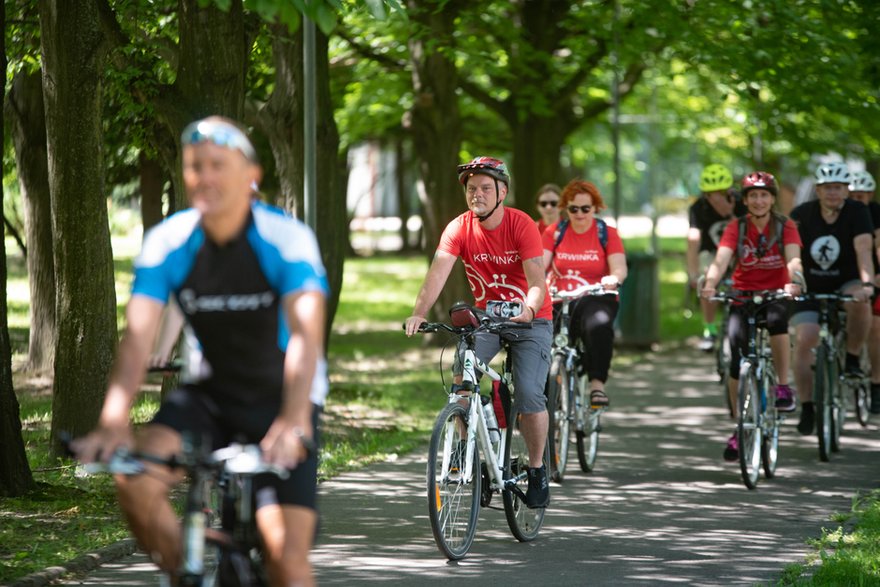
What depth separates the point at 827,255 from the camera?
11781 mm

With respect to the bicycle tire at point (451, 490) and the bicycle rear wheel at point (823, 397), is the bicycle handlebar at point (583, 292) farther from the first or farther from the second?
the bicycle tire at point (451, 490)

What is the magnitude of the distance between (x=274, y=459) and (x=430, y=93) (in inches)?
584

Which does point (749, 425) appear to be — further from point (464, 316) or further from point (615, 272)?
point (464, 316)

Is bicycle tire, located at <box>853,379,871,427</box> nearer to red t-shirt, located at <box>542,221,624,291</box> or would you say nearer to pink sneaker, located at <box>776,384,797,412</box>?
pink sneaker, located at <box>776,384,797,412</box>

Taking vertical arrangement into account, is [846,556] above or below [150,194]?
below

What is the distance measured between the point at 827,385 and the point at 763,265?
1.39 m

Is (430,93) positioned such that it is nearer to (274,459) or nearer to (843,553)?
(843,553)

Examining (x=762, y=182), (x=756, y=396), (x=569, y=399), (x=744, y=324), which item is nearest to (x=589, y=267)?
(x=569, y=399)

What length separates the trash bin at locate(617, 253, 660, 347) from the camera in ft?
64.4


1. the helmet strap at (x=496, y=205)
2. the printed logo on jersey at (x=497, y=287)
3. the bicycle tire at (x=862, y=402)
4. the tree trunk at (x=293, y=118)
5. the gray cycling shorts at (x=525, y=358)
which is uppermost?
the tree trunk at (x=293, y=118)

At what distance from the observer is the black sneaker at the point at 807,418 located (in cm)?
1142

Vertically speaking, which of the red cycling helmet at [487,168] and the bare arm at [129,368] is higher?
the red cycling helmet at [487,168]

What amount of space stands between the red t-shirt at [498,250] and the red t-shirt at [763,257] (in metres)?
2.83

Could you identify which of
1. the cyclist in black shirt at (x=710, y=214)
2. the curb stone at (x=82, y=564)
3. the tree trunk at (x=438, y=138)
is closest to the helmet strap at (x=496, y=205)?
the curb stone at (x=82, y=564)
